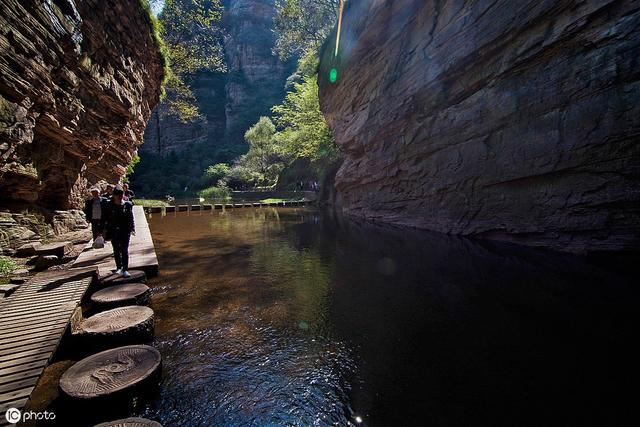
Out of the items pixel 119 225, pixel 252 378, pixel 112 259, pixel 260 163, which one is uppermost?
pixel 260 163

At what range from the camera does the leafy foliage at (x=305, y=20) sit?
31.0 m

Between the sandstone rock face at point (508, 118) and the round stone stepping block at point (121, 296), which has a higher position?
Answer: the sandstone rock face at point (508, 118)

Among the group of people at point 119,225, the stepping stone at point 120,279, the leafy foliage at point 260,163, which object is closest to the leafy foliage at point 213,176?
the leafy foliage at point 260,163

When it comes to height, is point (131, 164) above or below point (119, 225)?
above

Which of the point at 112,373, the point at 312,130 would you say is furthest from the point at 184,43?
the point at 112,373

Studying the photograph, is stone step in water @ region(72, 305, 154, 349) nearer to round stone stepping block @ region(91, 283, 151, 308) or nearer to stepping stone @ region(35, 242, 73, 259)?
round stone stepping block @ region(91, 283, 151, 308)

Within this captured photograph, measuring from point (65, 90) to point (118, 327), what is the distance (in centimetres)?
944

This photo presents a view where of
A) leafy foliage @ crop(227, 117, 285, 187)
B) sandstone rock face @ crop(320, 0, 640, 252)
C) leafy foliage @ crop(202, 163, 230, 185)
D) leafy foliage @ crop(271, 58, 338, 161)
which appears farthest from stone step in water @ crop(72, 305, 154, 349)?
leafy foliage @ crop(202, 163, 230, 185)

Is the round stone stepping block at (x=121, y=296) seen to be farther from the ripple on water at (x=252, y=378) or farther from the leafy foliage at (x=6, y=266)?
the leafy foliage at (x=6, y=266)

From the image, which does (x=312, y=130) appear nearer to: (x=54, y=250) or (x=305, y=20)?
(x=305, y=20)

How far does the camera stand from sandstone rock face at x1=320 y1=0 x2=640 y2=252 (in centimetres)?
902

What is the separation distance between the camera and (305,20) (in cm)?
3228

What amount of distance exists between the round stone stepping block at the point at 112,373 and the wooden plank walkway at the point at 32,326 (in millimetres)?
353

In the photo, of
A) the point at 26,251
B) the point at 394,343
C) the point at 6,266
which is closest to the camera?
the point at 394,343
